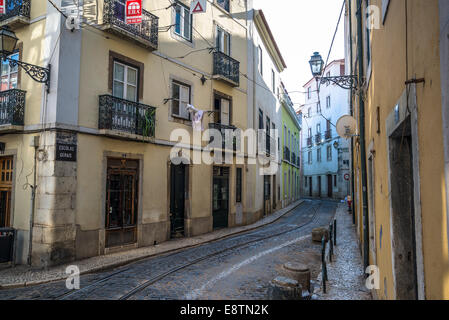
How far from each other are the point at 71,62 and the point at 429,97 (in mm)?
9108

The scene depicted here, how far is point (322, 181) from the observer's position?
126 ft

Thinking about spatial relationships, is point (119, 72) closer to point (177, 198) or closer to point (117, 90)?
point (117, 90)

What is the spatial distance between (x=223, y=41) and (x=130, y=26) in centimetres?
633

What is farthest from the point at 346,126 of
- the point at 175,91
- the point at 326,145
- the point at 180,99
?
the point at 326,145

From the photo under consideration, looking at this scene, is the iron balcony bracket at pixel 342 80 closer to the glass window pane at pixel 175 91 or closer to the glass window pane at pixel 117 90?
the glass window pane at pixel 175 91

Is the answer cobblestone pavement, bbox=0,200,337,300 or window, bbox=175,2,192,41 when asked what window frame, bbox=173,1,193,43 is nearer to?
window, bbox=175,2,192,41

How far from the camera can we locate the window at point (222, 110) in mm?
15148

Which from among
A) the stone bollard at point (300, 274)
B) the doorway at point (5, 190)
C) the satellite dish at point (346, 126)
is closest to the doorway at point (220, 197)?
the satellite dish at point (346, 126)

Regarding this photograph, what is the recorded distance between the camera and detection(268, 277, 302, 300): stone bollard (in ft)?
16.6

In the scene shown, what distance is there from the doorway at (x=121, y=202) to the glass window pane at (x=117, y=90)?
2.10 meters

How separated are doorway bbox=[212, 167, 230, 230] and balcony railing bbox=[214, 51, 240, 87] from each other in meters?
4.19

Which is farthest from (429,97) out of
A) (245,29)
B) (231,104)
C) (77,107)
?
(245,29)

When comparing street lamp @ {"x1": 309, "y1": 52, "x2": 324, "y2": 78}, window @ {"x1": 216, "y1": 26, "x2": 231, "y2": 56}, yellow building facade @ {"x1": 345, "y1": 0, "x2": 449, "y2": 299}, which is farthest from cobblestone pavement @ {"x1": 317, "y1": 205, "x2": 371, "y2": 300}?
window @ {"x1": 216, "y1": 26, "x2": 231, "y2": 56}
